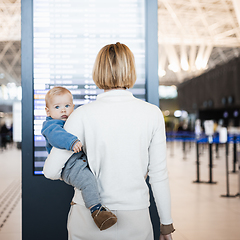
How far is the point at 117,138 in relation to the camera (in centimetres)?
127

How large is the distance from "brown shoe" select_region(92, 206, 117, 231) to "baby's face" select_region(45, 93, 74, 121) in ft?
1.75

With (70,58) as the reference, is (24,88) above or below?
below

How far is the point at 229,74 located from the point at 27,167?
1297cm

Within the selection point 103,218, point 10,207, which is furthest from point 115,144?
point 10,207

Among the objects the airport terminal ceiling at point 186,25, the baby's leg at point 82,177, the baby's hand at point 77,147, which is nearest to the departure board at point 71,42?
the baby's leg at point 82,177

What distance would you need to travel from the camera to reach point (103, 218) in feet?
3.95

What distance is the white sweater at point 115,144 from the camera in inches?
49.7

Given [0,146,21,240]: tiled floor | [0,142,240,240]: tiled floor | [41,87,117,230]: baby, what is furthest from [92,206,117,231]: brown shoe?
[0,146,21,240]: tiled floor

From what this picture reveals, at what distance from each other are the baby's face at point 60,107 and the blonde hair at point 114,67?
0.32m

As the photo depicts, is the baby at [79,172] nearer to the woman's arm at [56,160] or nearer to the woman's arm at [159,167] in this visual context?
the woman's arm at [56,160]

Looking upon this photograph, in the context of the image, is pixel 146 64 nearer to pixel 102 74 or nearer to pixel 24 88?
pixel 24 88

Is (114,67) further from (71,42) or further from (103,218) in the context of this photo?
(71,42)

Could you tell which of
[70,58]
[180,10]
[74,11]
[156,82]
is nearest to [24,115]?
[70,58]

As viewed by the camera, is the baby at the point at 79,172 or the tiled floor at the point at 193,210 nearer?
the baby at the point at 79,172
